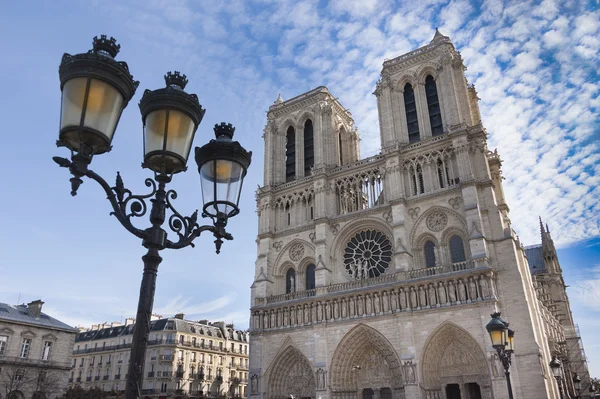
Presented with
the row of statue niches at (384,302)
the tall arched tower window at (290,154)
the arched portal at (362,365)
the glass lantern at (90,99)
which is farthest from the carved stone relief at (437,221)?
the glass lantern at (90,99)

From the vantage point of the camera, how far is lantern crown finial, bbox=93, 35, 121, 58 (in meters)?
3.58

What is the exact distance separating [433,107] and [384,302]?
11879mm

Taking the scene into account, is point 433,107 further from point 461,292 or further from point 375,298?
point 375,298

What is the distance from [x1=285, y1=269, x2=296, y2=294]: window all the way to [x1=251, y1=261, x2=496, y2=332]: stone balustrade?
1.16m

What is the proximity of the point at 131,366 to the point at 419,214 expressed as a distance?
73.3 feet

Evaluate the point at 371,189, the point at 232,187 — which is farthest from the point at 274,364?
the point at 232,187

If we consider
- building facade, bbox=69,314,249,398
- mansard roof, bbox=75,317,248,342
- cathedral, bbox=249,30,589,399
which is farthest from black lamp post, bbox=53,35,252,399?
mansard roof, bbox=75,317,248,342

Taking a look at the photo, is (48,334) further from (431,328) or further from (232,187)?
(232,187)

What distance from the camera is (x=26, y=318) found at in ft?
87.2

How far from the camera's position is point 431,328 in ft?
69.6

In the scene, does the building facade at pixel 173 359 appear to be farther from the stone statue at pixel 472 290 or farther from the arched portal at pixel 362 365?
the stone statue at pixel 472 290

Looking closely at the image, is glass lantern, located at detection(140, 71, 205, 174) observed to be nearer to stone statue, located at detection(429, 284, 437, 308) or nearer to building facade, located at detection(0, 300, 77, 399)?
stone statue, located at detection(429, 284, 437, 308)

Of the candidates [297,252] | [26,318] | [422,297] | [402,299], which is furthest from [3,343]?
[422,297]

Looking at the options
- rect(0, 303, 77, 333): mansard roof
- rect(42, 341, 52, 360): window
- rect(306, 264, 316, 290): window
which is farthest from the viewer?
rect(306, 264, 316, 290): window
